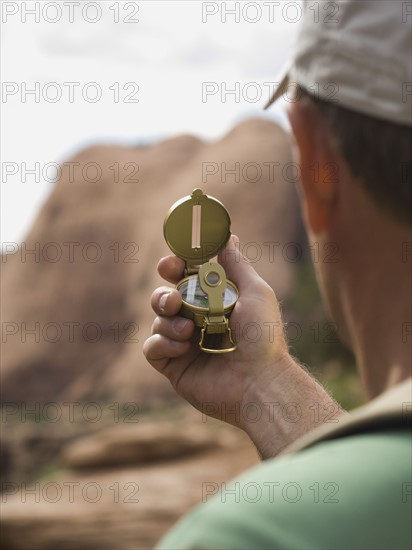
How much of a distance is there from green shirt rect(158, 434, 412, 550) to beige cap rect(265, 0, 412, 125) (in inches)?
13.0

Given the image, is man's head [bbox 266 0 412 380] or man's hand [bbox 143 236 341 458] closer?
man's head [bbox 266 0 412 380]

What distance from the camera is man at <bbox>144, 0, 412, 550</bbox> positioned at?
0.66 metres

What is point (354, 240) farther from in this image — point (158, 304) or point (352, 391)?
A: point (352, 391)

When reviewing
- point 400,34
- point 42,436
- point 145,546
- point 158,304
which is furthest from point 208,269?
point 42,436

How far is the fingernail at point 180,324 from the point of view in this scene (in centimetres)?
159

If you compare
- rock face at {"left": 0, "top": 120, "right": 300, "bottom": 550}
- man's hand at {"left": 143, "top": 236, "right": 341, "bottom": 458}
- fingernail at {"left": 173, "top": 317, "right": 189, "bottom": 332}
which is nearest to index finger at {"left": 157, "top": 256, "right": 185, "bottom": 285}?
man's hand at {"left": 143, "top": 236, "right": 341, "bottom": 458}

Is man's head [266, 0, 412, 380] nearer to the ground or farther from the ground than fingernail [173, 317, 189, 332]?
farther from the ground

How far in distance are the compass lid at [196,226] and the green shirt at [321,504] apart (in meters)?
0.96

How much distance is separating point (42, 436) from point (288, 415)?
12705mm

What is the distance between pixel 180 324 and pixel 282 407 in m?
0.23

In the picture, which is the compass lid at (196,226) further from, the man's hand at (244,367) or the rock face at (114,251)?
the rock face at (114,251)

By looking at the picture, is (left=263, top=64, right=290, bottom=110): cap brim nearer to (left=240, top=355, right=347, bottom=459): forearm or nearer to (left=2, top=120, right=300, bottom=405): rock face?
(left=240, top=355, right=347, bottom=459): forearm

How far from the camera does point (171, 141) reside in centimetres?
2417

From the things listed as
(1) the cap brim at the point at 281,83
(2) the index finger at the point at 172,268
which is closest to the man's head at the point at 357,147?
(1) the cap brim at the point at 281,83
